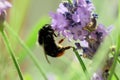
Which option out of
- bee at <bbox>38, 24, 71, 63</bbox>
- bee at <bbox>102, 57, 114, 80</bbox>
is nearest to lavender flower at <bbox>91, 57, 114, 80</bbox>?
bee at <bbox>102, 57, 114, 80</bbox>

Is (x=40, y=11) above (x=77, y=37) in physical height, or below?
below

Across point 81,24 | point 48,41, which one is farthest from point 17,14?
point 81,24

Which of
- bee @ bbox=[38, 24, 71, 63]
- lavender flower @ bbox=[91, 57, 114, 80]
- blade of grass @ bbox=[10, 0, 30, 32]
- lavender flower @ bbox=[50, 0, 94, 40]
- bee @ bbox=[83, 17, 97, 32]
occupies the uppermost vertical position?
blade of grass @ bbox=[10, 0, 30, 32]

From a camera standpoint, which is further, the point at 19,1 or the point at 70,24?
the point at 19,1

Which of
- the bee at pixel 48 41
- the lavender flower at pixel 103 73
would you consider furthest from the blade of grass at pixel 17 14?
the lavender flower at pixel 103 73

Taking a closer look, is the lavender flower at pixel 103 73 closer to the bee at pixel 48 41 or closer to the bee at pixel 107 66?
the bee at pixel 107 66

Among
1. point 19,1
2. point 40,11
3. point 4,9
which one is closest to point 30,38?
point 4,9

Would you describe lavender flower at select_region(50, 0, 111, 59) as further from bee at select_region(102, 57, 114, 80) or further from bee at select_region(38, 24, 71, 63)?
bee at select_region(38, 24, 71, 63)

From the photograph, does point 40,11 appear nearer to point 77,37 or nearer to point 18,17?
point 18,17

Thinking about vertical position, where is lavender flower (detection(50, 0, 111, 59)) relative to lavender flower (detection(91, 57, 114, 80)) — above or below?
above
